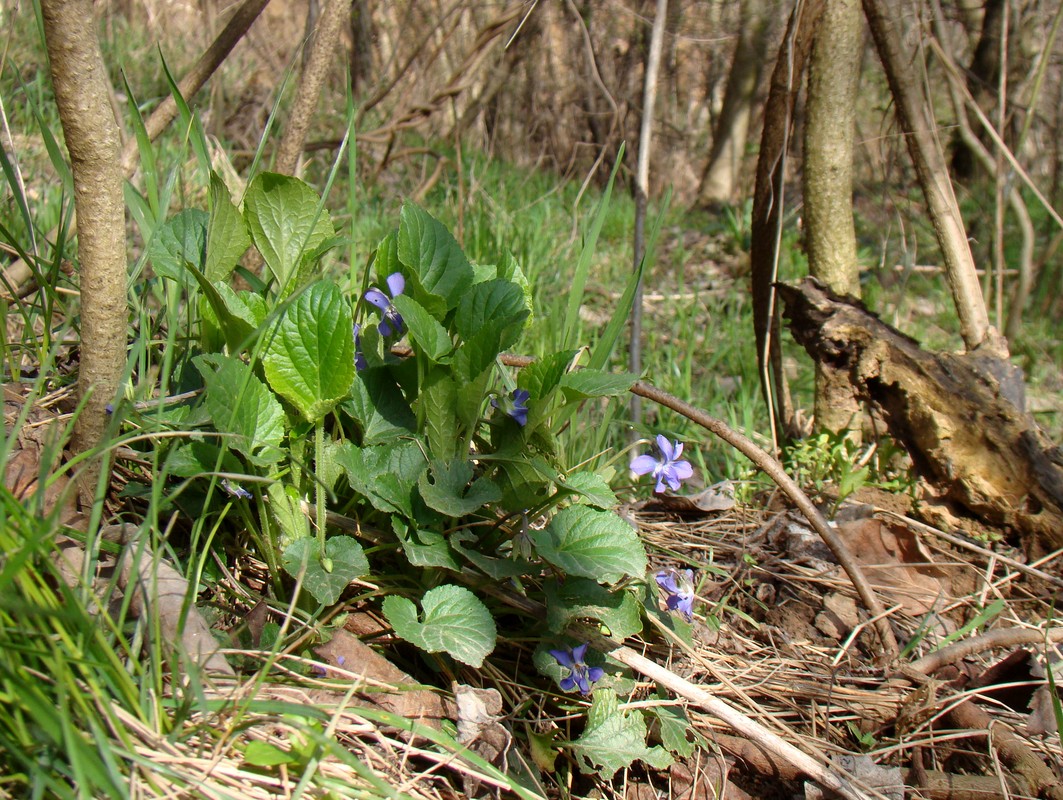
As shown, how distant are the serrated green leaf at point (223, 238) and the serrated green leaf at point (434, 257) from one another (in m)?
0.25

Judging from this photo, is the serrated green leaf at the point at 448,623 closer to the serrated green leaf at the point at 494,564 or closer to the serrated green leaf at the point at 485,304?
the serrated green leaf at the point at 494,564

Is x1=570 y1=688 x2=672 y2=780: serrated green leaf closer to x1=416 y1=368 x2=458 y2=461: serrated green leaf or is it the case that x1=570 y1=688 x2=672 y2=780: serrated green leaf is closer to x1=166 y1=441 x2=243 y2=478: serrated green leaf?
x1=416 y1=368 x2=458 y2=461: serrated green leaf

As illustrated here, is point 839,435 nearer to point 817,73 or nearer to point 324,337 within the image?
point 817,73

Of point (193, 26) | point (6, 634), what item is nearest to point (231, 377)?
point (6, 634)

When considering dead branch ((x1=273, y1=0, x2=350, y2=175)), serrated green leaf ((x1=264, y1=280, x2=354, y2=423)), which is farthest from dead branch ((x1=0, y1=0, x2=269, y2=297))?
serrated green leaf ((x1=264, y1=280, x2=354, y2=423))

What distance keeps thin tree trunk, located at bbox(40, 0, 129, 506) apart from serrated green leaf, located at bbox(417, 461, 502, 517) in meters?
0.42

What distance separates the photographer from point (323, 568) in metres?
1.15

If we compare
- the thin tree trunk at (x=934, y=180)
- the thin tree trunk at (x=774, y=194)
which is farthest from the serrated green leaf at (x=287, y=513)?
the thin tree trunk at (x=934, y=180)

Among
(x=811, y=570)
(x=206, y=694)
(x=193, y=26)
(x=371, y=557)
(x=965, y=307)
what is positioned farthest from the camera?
(x=193, y=26)

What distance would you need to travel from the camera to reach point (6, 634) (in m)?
0.86

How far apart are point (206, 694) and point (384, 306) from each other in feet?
1.95

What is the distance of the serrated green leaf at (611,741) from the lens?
45.4 inches

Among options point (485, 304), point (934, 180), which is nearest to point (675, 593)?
point (485, 304)

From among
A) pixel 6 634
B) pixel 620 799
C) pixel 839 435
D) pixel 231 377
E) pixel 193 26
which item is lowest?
pixel 620 799
